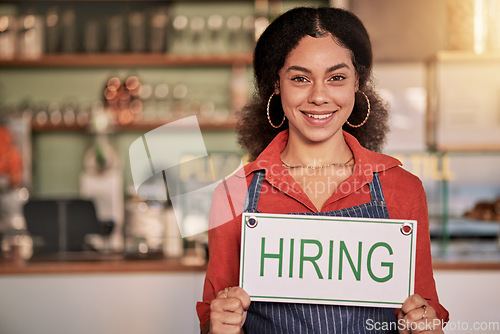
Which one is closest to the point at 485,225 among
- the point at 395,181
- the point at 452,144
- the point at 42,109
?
the point at 452,144

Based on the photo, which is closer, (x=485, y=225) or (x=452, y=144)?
(x=485, y=225)

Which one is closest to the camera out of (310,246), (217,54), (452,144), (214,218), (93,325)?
(310,246)

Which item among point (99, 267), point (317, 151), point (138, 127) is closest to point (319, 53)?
point (317, 151)

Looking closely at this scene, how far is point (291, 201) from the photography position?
832mm

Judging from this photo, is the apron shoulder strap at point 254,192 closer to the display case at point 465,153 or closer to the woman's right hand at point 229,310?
the woman's right hand at point 229,310

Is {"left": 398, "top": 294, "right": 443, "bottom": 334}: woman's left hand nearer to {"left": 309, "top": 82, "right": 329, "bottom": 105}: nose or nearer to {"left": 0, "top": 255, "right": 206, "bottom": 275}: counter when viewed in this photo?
{"left": 309, "top": 82, "right": 329, "bottom": 105}: nose

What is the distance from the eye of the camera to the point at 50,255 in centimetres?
215

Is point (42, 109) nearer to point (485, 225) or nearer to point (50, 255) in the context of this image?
point (50, 255)

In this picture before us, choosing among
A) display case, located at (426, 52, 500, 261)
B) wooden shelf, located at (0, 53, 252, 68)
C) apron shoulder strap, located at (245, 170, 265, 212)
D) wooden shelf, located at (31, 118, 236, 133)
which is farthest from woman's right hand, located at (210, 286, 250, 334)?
wooden shelf, located at (0, 53, 252, 68)

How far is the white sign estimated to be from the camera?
0.76 m

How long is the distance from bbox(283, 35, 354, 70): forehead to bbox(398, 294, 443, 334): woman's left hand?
1.08 ft

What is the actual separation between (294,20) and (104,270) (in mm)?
1441

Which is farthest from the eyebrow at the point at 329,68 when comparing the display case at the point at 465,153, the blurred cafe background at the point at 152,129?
the display case at the point at 465,153

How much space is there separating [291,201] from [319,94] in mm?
166
